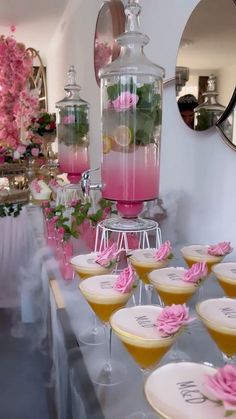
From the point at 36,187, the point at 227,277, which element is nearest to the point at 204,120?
the point at 227,277

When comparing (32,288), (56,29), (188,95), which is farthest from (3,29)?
(188,95)

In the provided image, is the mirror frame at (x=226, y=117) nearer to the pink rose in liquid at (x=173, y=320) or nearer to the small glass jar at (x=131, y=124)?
the small glass jar at (x=131, y=124)

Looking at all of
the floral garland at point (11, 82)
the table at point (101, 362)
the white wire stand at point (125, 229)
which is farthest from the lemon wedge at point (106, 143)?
the floral garland at point (11, 82)

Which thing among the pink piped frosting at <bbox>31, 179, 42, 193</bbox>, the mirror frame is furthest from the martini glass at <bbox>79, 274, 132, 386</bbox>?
the pink piped frosting at <bbox>31, 179, 42, 193</bbox>

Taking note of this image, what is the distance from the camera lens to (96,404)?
0.62m

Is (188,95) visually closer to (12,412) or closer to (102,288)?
(102,288)

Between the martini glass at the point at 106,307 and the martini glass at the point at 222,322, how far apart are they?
0.51ft

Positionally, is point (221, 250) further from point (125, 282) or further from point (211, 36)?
point (211, 36)

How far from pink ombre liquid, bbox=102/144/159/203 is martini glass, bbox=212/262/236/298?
0.92ft

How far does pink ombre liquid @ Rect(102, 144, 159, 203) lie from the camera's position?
3.17ft

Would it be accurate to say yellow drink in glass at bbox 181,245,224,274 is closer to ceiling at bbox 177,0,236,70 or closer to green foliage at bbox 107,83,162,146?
green foliage at bbox 107,83,162,146

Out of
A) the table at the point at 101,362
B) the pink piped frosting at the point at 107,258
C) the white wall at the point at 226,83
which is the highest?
the white wall at the point at 226,83

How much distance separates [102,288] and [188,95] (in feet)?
2.64

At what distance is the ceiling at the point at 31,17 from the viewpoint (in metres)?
3.51
